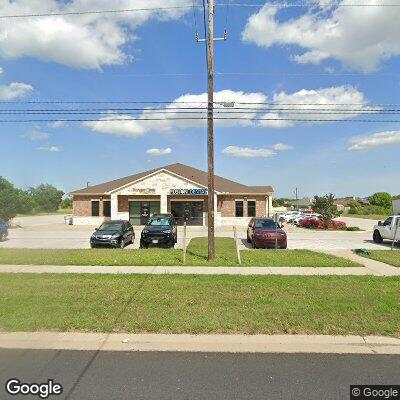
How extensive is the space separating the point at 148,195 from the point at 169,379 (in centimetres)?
3083

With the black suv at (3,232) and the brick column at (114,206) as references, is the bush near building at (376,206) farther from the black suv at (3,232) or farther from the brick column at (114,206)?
the black suv at (3,232)

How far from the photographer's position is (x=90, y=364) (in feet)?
15.6

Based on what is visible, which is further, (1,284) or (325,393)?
(1,284)

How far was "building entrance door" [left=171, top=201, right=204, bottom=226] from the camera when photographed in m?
35.3

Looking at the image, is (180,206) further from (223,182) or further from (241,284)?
(241,284)

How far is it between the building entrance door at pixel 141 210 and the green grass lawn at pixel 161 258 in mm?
20386

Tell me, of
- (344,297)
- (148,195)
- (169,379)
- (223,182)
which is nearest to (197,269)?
(344,297)

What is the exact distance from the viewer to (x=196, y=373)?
4516mm

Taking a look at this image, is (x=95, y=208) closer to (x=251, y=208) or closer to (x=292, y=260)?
(x=251, y=208)

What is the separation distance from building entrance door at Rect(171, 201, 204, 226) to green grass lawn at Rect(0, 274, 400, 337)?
2544 cm

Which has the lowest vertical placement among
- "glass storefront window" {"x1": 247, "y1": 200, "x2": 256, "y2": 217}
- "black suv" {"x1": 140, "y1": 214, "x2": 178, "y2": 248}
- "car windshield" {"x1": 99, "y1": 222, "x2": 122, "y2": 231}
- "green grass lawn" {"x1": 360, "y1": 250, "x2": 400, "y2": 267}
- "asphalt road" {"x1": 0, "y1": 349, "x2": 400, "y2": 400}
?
"asphalt road" {"x1": 0, "y1": 349, "x2": 400, "y2": 400}

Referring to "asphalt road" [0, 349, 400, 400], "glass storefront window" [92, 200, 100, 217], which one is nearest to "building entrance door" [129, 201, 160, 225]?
"glass storefront window" [92, 200, 100, 217]

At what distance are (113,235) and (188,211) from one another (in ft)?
59.0

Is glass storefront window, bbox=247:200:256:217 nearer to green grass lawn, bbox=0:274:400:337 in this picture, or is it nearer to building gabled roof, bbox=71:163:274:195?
building gabled roof, bbox=71:163:274:195
